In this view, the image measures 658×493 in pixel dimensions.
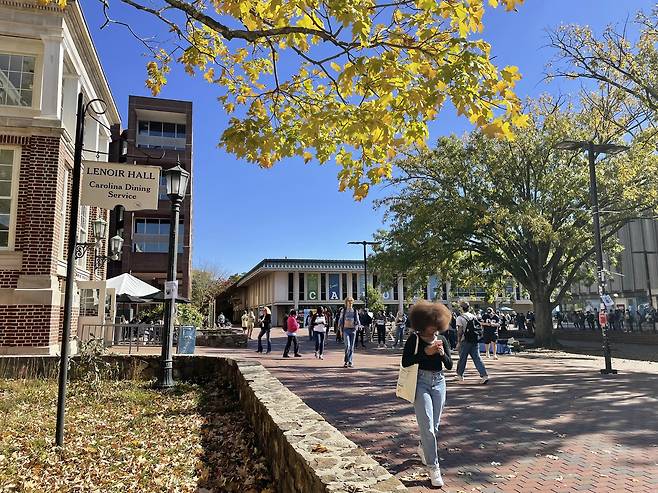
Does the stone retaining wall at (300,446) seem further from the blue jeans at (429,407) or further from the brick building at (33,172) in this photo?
the brick building at (33,172)

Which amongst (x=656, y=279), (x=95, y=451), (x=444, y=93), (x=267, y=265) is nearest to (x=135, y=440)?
(x=95, y=451)

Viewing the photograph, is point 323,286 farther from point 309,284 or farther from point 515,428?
point 515,428

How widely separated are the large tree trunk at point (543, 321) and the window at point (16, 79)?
2226 centimetres

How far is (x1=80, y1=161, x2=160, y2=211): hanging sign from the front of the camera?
311 inches

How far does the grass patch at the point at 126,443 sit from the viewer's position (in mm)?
4664

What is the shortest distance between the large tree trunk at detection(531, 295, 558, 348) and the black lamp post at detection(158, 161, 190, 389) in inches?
793

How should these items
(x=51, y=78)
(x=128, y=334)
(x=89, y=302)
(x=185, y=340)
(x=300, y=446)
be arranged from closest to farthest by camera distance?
(x=300, y=446), (x=51, y=78), (x=185, y=340), (x=89, y=302), (x=128, y=334)

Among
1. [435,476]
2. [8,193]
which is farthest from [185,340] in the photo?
[435,476]

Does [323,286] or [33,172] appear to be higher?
[33,172]

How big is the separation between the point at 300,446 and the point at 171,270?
6.58m

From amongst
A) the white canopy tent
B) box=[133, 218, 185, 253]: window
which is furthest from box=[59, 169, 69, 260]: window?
box=[133, 218, 185, 253]: window

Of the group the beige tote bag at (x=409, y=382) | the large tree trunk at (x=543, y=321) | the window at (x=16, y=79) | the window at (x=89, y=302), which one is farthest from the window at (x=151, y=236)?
the beige tote bag at (x=409, y=382)

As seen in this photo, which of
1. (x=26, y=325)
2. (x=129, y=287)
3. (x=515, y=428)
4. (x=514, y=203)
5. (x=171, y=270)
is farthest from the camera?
(x=514, y=203)

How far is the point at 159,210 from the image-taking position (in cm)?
3972
